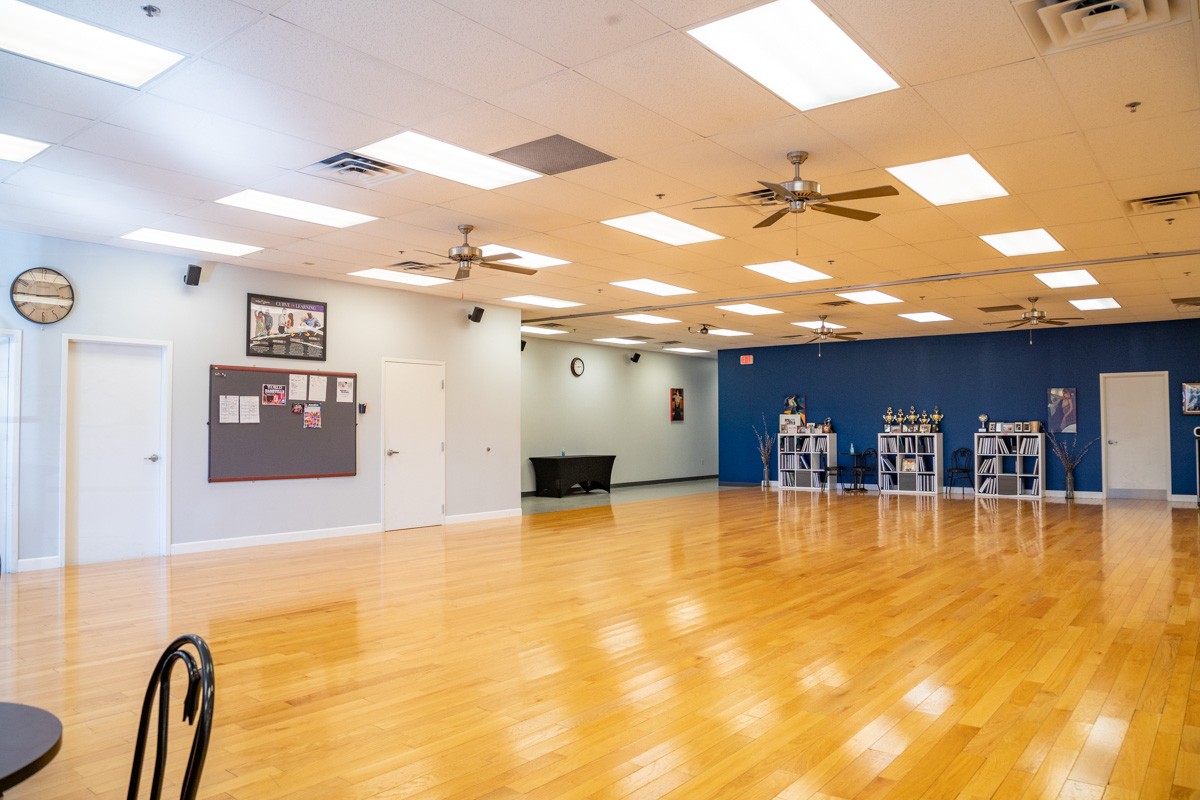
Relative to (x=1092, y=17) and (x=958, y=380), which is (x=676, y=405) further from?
(x=1092, y=17)

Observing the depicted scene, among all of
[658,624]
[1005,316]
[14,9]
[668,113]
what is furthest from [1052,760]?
[1005,316]

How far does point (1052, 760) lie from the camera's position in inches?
117

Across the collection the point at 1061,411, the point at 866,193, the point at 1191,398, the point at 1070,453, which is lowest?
the point at 1070,453

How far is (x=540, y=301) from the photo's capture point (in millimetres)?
11125

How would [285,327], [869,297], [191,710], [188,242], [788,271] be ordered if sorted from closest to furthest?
[191,710] → [188,242] → [285,327] → [788,271] → [869,297]

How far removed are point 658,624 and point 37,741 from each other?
3.84m

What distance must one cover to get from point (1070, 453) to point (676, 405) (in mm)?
8584

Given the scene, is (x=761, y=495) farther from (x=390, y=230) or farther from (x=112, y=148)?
(x=112, y=148)

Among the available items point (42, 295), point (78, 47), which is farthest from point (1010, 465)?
point (78, 47)

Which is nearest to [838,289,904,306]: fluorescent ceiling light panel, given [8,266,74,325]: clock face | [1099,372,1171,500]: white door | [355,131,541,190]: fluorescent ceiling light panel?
[1099,372,1171,500]: white door

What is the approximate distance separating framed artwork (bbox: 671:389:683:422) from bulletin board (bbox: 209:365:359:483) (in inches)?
428

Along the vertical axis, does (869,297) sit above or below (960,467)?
above

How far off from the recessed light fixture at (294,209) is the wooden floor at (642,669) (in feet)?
10.2

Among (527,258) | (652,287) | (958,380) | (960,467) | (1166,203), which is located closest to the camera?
(1166,203)
